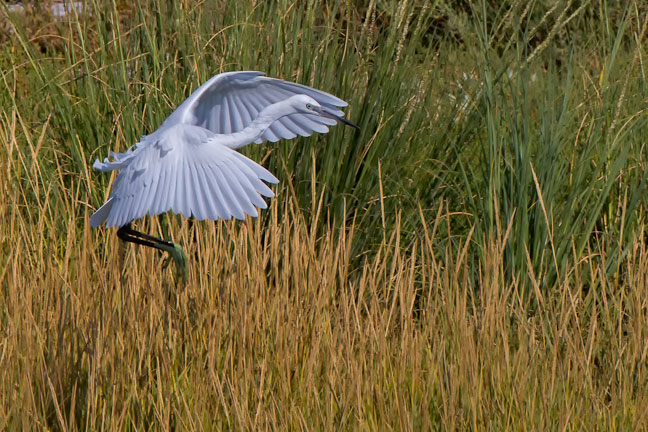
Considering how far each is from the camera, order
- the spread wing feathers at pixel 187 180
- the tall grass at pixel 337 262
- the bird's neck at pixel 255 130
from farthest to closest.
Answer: the bird's neck at pixel 255 130 < the tall grass at pixel 337 262 < the spread wing feathers at pixel 187 180

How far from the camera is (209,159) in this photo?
83.4 inches

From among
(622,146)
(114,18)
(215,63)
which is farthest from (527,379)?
(114,18)

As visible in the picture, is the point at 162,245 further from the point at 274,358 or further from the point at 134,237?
the point at 274,358

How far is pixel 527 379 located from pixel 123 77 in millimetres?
1687

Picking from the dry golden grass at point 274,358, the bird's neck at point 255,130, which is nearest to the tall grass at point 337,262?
the dry golden grass at point 274,358

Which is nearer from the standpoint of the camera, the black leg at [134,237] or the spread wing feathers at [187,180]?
the spread wing feathers at [187,180]

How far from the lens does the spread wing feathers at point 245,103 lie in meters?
2.39

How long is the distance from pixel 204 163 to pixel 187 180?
0.18 feet

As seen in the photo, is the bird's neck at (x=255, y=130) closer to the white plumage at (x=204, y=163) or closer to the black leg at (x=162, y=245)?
the white plumage at (x=204, y=163)

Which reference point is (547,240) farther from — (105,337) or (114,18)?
(114,18)

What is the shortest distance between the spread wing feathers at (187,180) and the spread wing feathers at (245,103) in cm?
18

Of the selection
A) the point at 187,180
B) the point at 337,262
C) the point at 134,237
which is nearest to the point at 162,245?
the point at 134,237

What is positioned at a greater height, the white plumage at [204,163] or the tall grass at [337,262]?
the white plumage at [204,163]

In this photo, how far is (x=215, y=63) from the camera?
3.28 m
